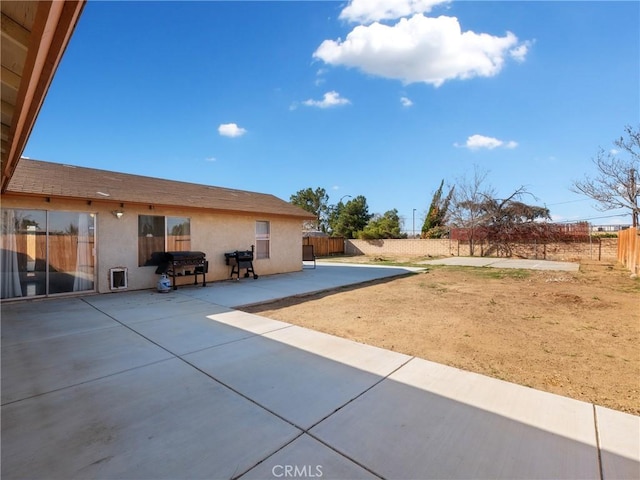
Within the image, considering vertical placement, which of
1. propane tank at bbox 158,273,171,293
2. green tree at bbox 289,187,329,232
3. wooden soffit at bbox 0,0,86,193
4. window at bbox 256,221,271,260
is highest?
green tree at bbox 289,187,329,232

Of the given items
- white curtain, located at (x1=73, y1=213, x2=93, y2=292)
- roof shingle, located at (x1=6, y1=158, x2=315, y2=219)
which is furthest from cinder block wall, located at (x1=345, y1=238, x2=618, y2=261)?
white curtain, located at (x1=73, y1=213, x2=93, y2=292)

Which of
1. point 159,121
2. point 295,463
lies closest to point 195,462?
point 295,463

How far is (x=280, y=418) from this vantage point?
91.5 inches

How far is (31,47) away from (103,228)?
7237 millimetres

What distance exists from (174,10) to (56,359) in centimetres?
907

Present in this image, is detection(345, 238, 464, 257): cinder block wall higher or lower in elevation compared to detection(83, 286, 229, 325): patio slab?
higher

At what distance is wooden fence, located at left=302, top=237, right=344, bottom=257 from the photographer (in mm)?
23467

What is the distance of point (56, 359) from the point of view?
3.53m

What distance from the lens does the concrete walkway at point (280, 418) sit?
6.00ft

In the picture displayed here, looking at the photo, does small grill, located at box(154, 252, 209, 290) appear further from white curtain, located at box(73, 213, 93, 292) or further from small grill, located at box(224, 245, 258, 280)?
white curtain, located at box(73, 213, 93, 292)

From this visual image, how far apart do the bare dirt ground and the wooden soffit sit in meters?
4.20

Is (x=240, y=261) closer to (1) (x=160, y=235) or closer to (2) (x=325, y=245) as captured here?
(1) (x=160, y=235)

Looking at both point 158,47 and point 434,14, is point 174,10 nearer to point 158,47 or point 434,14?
point 158,47

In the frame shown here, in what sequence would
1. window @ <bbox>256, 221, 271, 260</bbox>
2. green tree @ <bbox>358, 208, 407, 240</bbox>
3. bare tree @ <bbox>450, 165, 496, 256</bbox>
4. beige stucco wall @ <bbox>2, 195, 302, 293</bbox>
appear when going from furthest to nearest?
1. green tree @ <bbox>358, 208, 407, 240</bbox>
2. bare tree @ <bbox>450, 165, 496, 256</bbox>
3. window @ <bbox>256, 221, 271, 260</bbox>
4. beige stucco wall @ <bbox>2, 195, 302, 293</bbox>
